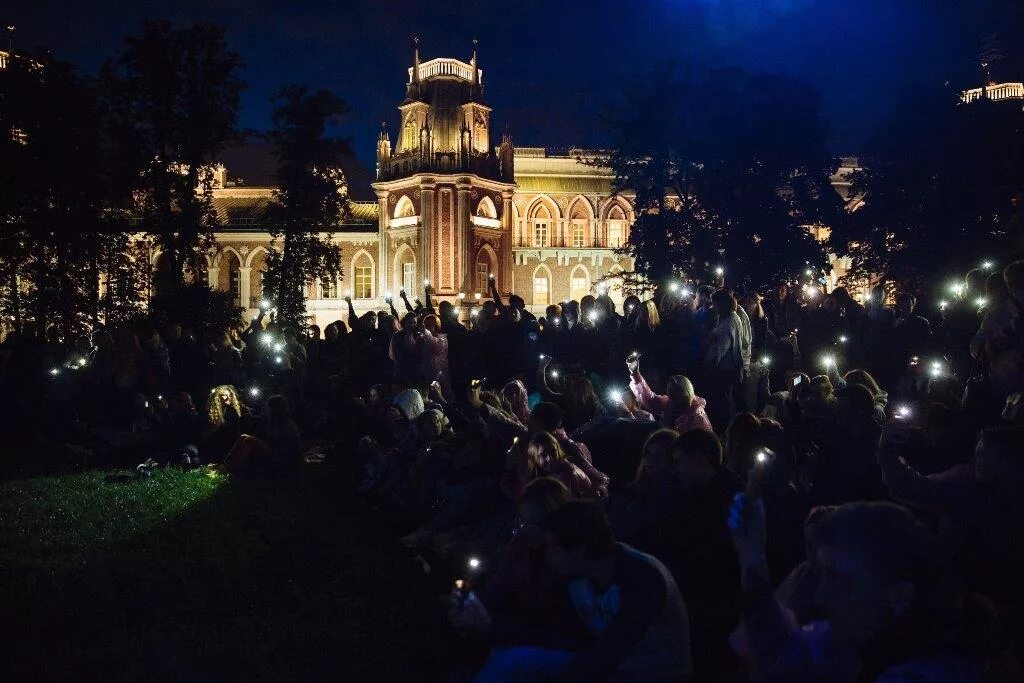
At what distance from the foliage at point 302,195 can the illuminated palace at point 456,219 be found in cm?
899

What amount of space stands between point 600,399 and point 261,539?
464 centimetres

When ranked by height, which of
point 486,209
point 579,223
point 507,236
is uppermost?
point 486,209

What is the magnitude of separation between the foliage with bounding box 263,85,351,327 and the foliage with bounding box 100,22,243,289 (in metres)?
4.87

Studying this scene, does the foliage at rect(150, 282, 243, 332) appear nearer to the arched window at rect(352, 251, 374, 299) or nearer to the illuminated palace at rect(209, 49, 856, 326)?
the illuminated palace at rect(209, 49, 856, 326)

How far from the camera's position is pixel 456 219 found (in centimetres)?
4275

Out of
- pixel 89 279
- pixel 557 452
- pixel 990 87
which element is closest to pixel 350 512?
pixel 557 452

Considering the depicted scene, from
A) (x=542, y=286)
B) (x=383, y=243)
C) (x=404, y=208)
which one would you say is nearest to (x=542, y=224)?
(x=542, y=286)

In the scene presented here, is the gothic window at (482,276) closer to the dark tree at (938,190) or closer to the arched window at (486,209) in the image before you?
the arched window at (486,209)

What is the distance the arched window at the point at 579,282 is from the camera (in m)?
49.9

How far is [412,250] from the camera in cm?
4425

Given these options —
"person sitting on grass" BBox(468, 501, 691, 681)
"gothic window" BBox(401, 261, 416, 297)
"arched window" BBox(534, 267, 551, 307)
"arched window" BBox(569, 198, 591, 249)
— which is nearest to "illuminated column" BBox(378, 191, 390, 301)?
"gothic window" BBox(401, 261, 416, 297)

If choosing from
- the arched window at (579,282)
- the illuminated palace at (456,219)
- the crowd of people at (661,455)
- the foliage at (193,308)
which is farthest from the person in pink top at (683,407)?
the arched window at (579,282)

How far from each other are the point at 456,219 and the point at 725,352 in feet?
113

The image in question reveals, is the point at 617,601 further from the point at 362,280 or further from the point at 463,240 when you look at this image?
the point at 362,280
